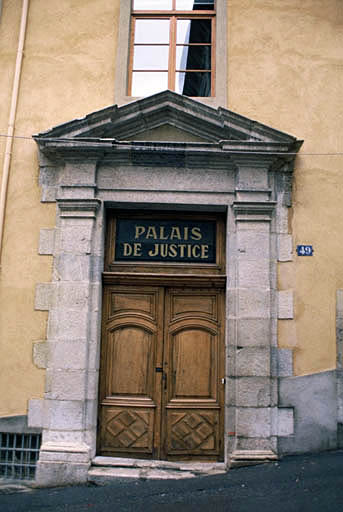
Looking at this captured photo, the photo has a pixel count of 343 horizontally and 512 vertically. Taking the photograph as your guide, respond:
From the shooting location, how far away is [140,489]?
4879 mm

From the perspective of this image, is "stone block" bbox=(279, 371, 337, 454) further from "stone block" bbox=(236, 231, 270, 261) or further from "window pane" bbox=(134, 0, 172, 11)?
"window pane" bbox=(134, 0, 172, 11)

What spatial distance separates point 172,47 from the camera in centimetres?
632

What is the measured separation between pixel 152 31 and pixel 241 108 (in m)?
1.57

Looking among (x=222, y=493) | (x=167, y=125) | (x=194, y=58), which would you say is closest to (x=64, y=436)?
(x=222, y=493)

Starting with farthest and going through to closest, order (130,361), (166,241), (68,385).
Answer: (166,241) < (130,361) < (68,385)

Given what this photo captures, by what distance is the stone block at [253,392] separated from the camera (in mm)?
5309

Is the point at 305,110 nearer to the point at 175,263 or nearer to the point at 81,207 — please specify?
the point at 175,263

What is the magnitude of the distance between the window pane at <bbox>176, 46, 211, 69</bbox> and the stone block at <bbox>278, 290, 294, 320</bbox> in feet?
9.63

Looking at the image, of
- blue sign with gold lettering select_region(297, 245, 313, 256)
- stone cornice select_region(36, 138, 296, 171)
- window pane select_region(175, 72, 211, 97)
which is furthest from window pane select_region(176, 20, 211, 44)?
blue sign with gold lettering select_region(297, 245, 313, 256)

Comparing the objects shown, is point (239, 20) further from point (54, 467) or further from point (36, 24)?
point (54, 467)

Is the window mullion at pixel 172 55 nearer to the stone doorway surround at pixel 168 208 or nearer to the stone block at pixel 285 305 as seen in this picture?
the stone doorway surround at pixel 168 208

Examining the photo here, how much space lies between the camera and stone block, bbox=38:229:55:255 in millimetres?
5652

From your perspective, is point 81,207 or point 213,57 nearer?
point 81,207

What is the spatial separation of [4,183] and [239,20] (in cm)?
344
